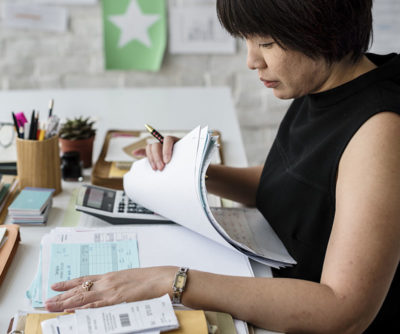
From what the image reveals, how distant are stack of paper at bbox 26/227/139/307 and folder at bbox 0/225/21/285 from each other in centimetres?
6

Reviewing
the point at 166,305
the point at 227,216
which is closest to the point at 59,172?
the point at 227,216

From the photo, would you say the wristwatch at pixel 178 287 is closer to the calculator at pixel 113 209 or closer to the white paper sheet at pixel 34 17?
the calculator at pixel 113 209

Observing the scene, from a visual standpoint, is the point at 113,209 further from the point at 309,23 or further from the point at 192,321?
the point at 309,23

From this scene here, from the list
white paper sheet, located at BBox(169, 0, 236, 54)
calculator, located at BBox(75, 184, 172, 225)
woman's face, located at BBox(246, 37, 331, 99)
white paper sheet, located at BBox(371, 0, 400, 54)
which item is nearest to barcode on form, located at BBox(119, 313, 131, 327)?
calculator, located at BBox(75, 184, 172, 225)

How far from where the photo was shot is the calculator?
1026mm

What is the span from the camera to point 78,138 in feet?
4.22

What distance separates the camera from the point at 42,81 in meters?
2.38

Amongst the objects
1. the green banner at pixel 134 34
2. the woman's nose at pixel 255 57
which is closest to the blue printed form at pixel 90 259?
the woman's nose at pixel 255 57

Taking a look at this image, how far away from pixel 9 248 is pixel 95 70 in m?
1.57

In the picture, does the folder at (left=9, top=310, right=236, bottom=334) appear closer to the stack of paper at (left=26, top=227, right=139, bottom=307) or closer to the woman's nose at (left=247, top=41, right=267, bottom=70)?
the stack of paper at (left=26, top=227, right=139, bottom=307)

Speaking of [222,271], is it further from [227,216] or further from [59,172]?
[59,172]

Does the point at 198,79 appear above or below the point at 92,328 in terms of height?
A: above

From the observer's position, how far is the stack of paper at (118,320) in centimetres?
67

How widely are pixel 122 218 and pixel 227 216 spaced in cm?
21
